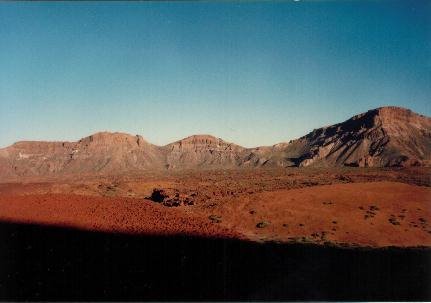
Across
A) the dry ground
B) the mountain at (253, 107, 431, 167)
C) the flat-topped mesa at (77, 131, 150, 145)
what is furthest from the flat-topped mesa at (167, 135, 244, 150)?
the dry ground

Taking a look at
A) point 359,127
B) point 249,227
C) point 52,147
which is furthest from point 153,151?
point 249,227

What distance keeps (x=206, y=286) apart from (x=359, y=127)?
120 m

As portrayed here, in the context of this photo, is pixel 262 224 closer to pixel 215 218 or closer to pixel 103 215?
pixel 215 218

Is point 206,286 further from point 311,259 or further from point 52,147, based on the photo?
point 52,147

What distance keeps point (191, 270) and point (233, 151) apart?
152 meters

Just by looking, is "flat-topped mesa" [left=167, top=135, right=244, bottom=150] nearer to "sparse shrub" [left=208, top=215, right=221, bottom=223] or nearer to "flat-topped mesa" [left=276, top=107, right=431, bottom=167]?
"flat-topped mesa" [left=276, top=107, right=431, bottom=167]

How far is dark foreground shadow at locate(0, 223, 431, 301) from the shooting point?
11047 mm

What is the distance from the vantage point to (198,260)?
12.9m

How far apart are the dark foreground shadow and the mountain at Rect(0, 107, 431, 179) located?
79803mm

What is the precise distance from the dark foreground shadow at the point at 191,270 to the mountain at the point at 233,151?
262 feet

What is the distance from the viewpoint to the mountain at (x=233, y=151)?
107188mm

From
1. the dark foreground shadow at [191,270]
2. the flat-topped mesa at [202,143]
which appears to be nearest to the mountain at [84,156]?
the flat-topped mesa at [202,143]

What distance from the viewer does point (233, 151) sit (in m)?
164

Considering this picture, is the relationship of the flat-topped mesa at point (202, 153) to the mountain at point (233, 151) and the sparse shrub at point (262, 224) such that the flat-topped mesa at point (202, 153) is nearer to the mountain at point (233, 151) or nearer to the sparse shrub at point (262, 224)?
the mountain at point (233, 151)
